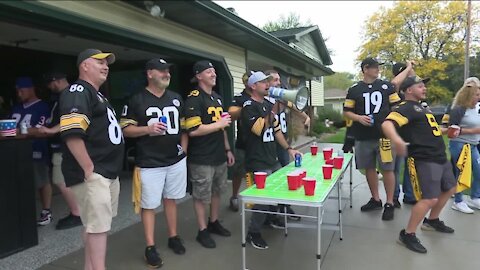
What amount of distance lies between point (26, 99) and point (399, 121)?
13.9ft

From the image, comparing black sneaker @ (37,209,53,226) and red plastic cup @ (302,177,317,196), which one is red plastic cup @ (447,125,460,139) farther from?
black sneaker @ (37,209,53,226)

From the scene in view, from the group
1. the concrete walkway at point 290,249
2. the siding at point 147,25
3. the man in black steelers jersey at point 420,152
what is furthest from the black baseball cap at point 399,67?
the siding at point 147,25

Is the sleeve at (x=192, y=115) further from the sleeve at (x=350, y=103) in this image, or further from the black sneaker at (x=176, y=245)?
the sleeve at (x=350, y=103)

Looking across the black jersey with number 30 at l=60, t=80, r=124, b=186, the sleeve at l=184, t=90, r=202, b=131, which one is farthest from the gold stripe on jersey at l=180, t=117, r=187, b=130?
the black jersey with number 30 at l=60, t=80, r=124, b=186

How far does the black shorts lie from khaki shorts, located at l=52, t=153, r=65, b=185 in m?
3.97

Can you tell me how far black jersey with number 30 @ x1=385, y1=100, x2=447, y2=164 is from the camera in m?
3.44

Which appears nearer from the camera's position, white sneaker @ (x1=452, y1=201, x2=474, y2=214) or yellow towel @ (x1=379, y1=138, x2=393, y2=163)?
yellow towel @ (x1=379, y1=138, x2=393, y2=163)

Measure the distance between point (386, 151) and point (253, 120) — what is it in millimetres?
1911

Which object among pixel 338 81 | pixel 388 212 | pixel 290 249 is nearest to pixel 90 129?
pixel 290 249

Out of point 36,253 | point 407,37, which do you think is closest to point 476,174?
point 36,253

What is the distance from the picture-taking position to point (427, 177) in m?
3.43

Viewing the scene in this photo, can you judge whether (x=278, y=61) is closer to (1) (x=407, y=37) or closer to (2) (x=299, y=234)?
(2) (x=299, y=234)

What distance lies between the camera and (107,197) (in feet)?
8.21

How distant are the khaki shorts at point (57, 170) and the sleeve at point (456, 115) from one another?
492 centimetres
